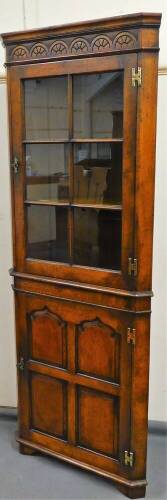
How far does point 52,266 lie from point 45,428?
0.78m

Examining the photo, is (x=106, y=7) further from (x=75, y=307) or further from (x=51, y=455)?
(x=51, y=455)

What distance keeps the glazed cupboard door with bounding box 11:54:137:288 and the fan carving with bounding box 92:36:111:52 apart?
3cm

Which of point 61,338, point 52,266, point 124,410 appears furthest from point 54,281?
point 124,410

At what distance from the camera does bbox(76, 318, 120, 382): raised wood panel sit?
6.35 ft

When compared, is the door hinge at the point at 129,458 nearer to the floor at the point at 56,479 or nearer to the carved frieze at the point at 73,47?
the floor at the point at 56,479

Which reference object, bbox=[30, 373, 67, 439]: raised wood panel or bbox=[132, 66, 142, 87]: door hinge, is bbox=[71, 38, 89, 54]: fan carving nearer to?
bbox=[132, 66, 142, 87]: door hinge

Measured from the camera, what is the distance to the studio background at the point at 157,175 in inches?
84.5

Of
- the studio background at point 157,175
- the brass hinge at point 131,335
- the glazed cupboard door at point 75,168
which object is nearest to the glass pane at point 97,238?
the glazed cupboard door at point 75,168

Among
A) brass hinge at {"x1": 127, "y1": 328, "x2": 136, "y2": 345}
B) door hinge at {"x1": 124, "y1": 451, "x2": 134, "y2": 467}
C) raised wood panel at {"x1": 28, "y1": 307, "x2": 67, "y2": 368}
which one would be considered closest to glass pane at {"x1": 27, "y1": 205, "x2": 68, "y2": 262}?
raised wood panel at {"x1": 28, "y1": 307, "x2": 67, "y2": 368}

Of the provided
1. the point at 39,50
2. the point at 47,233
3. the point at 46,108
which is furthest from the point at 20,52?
the point at 47,233

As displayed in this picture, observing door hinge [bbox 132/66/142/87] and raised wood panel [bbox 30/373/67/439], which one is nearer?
door hinge [bbox 132/66/142/87]

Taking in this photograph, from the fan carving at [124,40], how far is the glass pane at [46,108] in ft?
0.85

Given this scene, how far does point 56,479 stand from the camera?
216 centimetres

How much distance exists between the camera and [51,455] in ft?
7.29
